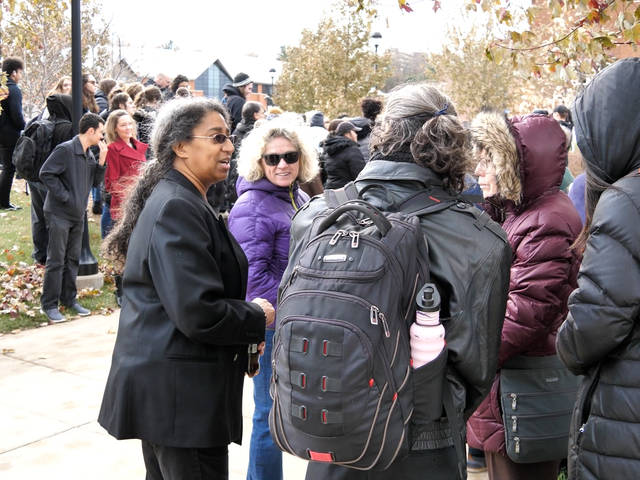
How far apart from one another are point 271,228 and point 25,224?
28.7ft

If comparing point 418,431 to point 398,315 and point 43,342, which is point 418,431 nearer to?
point 398,315

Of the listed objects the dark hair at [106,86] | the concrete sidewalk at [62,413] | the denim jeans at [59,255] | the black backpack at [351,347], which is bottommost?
the concrete sidewalk at [62,413]

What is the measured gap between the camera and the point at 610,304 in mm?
2336

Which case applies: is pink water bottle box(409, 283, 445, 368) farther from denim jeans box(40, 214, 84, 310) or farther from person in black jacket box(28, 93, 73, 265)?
person in black jacket box(28, 93, 73, 265)

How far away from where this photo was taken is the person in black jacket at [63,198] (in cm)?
762

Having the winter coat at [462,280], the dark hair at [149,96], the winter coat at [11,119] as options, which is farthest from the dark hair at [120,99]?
the winter coat at [462,280]

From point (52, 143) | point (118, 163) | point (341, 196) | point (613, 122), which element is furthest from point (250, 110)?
point (613, 122)

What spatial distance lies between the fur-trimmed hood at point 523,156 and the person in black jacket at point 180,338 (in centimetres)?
132

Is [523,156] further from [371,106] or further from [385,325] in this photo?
[371,106]

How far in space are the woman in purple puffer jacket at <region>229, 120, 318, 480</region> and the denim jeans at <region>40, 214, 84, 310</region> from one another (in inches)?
160

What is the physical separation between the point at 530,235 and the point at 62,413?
390 cm

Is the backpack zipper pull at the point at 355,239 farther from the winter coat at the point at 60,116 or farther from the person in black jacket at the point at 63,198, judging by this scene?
the winter coat at the point at 60,116

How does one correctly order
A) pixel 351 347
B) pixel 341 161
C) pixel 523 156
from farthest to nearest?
1. pixel 341 161
2. pixel 523 156
3. pixel 351 347

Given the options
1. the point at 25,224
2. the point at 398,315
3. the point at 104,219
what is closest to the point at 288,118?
the point at 398,315
